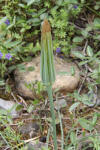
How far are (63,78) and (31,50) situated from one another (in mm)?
409

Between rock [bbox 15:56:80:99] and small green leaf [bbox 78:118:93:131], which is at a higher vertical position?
rock [bbox 15:56:80:99]

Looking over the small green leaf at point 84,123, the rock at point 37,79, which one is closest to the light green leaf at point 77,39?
the rock at point 37,79

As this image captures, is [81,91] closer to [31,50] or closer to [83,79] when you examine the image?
[83,79]

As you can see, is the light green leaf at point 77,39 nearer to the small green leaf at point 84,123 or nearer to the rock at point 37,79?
the rock at point 37,79

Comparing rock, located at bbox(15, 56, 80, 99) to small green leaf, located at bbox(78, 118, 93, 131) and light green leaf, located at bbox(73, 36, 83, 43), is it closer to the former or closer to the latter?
light green leaf, located at bbox(73, 36, 83, 43)

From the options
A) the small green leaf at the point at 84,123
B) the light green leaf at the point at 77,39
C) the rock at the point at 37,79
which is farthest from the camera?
the light green leaf at the point at 77,39

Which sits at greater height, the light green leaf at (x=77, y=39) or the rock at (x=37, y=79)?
the light green leaf at (x=77, y=39)

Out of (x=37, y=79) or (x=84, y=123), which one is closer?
(x=84, y=123)

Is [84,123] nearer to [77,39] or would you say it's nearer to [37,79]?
[37,79]

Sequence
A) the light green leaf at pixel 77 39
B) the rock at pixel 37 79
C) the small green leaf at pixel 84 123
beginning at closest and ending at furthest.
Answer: the small green leaf at pixel 84 123 < the rock at pixel 37 79 < the light green leaf at pixel 77 39

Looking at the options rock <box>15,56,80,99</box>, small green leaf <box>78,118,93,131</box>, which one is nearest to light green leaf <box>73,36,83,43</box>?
rock <box>15,56,80,99</box>

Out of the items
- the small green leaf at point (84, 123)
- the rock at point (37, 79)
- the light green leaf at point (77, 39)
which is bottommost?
the small green leaf at point (84, 123)

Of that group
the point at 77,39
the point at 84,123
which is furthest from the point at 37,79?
the point at 84,123

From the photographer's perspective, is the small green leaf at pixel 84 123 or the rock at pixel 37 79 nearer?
the small green leaf at pixel 84 123
